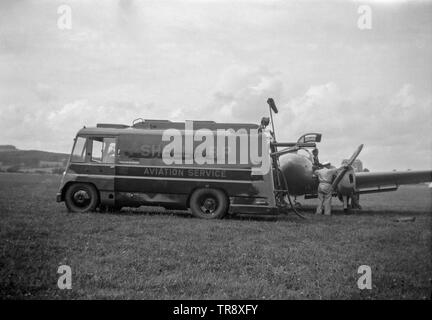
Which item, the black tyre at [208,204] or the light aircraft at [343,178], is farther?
the light aircraft at [343,178]

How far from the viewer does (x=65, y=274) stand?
5598mm

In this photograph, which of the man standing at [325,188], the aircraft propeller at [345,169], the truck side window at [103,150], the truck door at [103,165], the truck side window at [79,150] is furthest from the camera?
the aircraft propeller at [345,169]

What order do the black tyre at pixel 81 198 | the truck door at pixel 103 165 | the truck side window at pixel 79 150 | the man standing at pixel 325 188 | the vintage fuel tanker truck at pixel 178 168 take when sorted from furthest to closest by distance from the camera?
the man standing at pixel 325 188 < the truck side window at pixel 79 150 < the black tyre at pixel 81 198 < the truck door at pixel 103 165 < the vintage fuel tanker truck at pixel 178 168

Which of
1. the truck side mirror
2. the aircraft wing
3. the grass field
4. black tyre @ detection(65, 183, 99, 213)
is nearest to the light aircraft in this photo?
the aircraft wing

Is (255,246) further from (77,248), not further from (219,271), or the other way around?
(77,248)

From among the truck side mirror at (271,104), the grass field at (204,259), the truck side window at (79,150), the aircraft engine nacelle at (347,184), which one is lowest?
the grass field at (204,259)

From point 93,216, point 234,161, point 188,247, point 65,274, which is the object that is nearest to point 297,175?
point 234,161

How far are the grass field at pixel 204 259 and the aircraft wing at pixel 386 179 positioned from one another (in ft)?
22.5

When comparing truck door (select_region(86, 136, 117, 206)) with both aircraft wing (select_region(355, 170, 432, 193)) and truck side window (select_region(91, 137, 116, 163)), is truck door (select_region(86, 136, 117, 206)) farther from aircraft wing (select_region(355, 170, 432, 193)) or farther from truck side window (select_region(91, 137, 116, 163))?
aircraft wing (select_region(355, 170, 432, 193))

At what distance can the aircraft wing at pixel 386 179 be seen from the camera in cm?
1798

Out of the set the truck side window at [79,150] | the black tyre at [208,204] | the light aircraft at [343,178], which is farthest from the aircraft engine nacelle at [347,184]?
the truck side window at [79,150]

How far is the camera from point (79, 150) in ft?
42.6

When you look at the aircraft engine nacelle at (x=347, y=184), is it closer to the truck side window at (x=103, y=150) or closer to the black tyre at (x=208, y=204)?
the black tyre at (x=208, y=204)

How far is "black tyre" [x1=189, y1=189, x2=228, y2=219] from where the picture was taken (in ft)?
40.8
